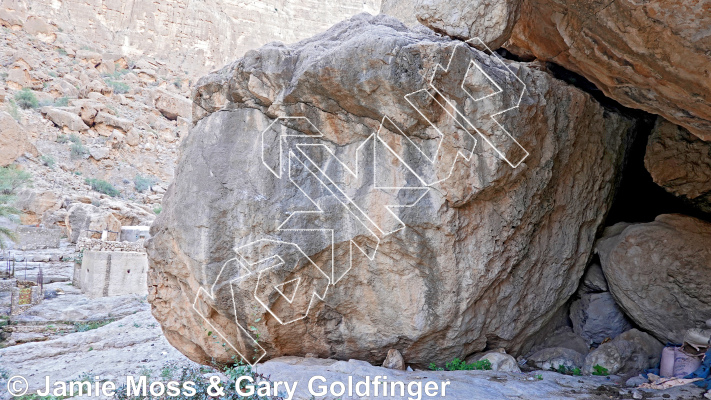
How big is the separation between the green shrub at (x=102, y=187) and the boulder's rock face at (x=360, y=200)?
68.9 feet

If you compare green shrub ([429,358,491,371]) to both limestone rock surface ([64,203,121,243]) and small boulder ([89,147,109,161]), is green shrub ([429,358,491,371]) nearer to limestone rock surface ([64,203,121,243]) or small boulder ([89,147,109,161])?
limestone rock surface ([64,203,121,243])

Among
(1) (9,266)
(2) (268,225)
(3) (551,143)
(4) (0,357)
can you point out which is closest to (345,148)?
(2) (268,225)

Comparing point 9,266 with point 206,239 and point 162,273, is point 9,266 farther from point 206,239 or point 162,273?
point 206,239

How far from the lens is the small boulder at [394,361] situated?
479 centimetres

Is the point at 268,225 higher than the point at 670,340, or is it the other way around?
the point at 268,225

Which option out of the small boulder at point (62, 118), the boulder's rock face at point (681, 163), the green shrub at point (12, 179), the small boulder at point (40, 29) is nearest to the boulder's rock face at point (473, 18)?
the boulder's rock face at point (681, 163)

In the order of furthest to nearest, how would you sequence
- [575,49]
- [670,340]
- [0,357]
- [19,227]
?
[19,227], [0,357], [670,340], [575,49]

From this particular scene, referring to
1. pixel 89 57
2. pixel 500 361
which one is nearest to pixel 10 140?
pixel 89 57

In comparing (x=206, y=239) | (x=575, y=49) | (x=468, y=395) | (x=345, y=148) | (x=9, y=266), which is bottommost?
(x=9, y=266)

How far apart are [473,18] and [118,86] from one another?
31.7 metres

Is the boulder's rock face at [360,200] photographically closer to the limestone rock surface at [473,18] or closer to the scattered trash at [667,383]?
the limestone rock surface at [473,18]

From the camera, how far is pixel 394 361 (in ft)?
15.8

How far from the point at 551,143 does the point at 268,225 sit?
2.98m

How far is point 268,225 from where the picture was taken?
15.1 feet
